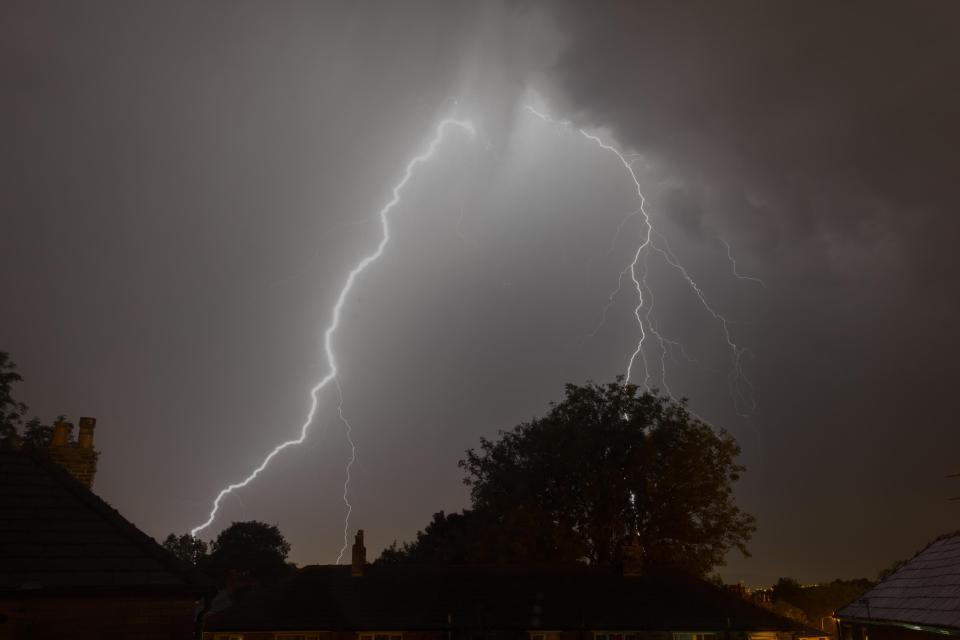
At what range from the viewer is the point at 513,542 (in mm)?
36219

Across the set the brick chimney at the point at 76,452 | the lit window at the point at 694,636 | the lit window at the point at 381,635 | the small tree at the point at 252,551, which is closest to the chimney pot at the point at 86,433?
the brick chimney at the point at 76,452

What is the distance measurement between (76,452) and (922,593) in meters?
18.4

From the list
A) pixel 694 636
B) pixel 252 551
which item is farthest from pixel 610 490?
pixel 252 551

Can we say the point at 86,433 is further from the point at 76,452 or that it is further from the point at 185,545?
the point at 185,545

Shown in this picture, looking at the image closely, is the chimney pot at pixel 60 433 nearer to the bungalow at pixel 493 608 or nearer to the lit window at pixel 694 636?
the bungalow at pixel 493 608

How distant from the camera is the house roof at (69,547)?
26.5ft

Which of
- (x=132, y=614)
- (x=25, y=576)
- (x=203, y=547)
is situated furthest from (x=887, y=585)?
(x=203, y=547)

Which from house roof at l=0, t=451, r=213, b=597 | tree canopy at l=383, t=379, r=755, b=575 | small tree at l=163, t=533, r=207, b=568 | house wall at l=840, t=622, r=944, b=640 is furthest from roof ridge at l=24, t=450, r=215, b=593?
small tree at l=163, t=533, r=207, b=568

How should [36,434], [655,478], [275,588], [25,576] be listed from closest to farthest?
[25,576] < [275,588] < [36,434] < [655,478]

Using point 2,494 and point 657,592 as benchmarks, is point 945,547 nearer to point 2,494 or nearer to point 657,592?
point 657,592

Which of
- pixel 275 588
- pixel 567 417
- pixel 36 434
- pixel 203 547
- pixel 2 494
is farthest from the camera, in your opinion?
pixel 203 547

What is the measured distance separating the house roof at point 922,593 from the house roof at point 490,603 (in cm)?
587

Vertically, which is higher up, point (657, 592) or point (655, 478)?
point (655, 478)

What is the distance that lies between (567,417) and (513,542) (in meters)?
8.93
